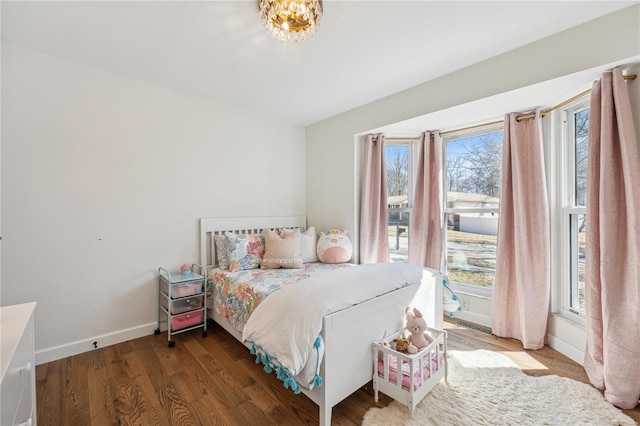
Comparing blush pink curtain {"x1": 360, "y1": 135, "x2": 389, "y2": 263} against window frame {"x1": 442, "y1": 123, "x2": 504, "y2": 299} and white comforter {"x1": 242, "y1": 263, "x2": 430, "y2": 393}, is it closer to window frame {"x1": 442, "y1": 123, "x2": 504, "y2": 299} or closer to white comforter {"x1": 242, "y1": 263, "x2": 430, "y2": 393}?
window frame {"x1": 442, "y1": 123, "x2": 504, "y2": 299}

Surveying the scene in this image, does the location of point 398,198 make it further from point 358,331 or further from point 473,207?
point 358,331

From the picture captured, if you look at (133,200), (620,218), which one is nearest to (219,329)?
(133,200)

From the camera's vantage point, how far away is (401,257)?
11.6ft

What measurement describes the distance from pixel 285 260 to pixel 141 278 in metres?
1.39

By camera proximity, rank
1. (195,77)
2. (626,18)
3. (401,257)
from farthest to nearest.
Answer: (401,257), (195,77), (626,18)

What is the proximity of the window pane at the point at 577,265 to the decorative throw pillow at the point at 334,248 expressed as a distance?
203 cm

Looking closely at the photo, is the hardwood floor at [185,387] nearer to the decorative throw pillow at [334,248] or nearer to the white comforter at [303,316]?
the white comforter at [303,316]

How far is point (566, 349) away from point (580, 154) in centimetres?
165

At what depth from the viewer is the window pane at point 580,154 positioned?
233cm

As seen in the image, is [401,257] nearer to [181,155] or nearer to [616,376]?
[616,376]

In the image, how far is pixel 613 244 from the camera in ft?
5.90

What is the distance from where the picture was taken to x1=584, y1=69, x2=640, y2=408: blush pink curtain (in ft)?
5.61

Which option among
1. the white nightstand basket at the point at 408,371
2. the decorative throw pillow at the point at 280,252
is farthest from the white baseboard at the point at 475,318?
the decorative throw pillow at the point at 280,252

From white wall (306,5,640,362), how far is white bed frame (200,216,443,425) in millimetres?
1115
